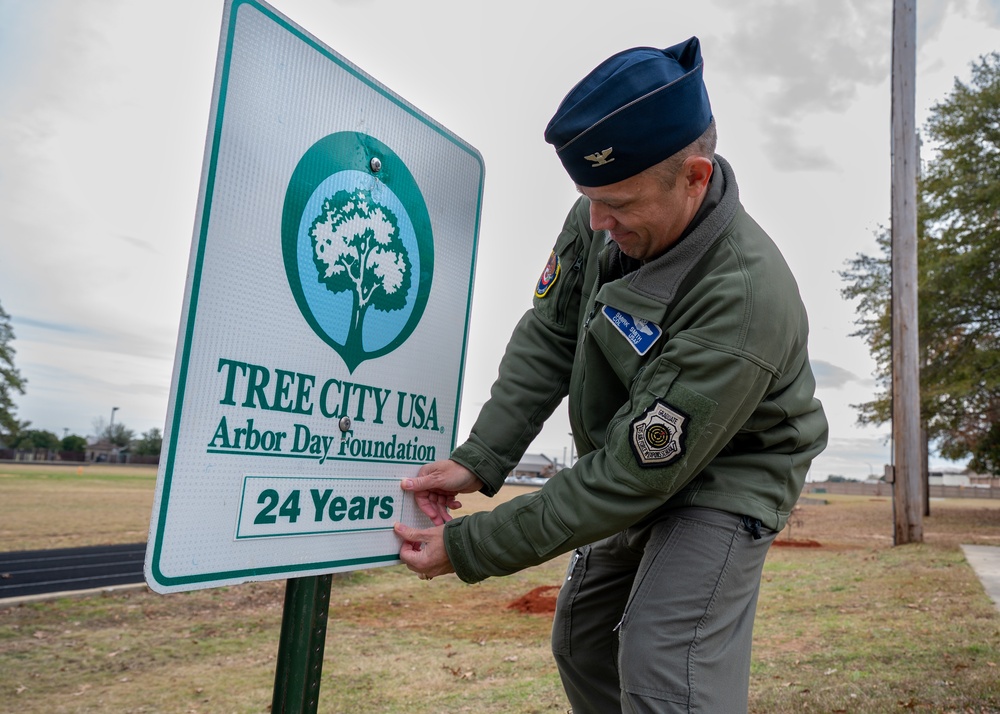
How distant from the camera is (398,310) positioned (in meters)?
1.82

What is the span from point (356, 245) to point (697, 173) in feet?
2.62

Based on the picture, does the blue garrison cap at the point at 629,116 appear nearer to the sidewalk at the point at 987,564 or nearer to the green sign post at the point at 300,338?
the green sign post at the point at 300,338

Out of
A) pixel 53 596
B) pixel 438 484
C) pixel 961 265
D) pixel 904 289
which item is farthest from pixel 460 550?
pixel 961 265

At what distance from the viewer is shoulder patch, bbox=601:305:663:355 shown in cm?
160

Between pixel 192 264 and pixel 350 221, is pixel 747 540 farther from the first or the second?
pixel 192 264

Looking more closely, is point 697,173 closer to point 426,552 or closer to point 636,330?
point 636,330

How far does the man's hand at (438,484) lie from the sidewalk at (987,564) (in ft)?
15.1

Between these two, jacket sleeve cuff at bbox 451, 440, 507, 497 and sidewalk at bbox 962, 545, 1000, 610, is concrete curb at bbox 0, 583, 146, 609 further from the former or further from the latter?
sidewalk at bbox 962, 545, 1000, 610

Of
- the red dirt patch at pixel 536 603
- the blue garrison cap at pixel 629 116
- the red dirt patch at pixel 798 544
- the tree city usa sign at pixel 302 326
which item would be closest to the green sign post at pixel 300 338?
the tree city usa sign at pixel 302 326

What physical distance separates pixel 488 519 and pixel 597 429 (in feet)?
1.24

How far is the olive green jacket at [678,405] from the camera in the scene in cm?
146

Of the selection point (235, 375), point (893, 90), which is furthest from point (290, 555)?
point (893, 90)

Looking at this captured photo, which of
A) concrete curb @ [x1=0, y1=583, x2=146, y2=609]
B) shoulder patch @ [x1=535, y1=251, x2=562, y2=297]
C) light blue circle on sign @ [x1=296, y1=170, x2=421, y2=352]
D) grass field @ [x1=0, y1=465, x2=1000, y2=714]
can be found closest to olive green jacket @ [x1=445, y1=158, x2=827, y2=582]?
shoulder patch @ [x1=535, y1=251, x2=562, y2=297]

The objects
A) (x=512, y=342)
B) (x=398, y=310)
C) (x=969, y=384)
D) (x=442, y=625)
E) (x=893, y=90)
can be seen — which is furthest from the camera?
(x=969, y=384)
